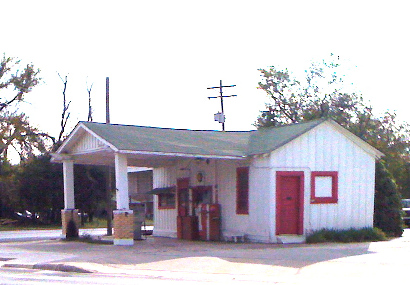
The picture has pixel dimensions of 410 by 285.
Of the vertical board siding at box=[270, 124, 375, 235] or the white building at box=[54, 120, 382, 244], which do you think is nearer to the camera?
Result: the white building at box=[54, 120, 382, 244]

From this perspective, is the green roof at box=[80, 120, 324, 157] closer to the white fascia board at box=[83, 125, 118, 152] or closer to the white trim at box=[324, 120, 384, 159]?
the white fascia board at box=[83, 125, 118, 152]

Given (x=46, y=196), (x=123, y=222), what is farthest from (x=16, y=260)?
(x=46, y=196)

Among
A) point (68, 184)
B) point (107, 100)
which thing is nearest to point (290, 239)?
point (68, 184)

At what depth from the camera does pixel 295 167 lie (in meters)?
22.3

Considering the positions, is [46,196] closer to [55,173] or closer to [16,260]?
[55,173]

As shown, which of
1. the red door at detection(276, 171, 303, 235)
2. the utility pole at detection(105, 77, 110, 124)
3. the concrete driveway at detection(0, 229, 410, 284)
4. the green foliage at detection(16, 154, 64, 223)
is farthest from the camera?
the green foliage at detection(16, 154, 64, 223)

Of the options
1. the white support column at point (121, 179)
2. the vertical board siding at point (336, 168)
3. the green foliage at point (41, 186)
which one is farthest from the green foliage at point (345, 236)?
the green foliage at point (41, 186)

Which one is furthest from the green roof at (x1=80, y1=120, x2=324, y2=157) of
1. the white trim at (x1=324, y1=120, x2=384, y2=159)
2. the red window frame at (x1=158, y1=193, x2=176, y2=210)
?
the red window frame at (x1=158, y1=193, x2=176, y2=210)

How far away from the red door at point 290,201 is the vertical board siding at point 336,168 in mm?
227

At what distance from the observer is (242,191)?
23.3 m

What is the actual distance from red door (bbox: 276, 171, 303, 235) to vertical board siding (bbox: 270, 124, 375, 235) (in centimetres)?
23

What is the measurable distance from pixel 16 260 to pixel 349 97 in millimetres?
39996

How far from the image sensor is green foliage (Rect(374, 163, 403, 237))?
25.6 meters

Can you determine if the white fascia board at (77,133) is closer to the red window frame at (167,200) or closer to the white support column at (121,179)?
the white support column at (121,179)
